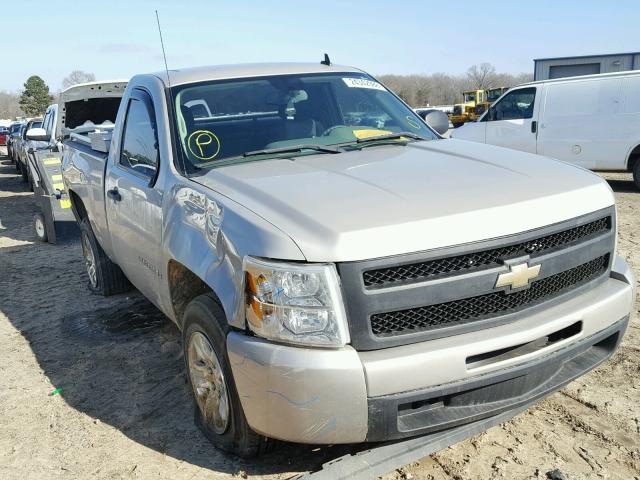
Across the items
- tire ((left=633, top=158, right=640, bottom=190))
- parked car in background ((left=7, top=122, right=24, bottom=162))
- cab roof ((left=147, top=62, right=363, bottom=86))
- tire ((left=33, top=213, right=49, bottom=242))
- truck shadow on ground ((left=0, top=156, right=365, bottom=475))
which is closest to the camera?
truck shadow on ground ((left=0, top=156, right=365, bottom=475))

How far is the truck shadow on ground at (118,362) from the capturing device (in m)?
3.07

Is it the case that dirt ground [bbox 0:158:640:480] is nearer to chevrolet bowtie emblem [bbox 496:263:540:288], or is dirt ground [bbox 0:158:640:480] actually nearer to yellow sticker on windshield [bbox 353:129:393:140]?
chevrolet bowtie emblem [bbox 496:263:540:288]

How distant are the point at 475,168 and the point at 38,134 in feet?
27.5

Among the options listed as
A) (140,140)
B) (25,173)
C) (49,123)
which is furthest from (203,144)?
(25,173)

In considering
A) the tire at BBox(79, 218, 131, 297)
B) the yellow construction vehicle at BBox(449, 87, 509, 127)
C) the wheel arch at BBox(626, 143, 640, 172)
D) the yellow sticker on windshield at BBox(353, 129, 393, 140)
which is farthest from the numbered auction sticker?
the yellow construction vehicle at BBox(449, 87, 509, 127)

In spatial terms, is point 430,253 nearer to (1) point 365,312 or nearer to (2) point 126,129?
(1) point 365,312

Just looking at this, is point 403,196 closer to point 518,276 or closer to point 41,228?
point 518,276

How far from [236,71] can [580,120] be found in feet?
28.5

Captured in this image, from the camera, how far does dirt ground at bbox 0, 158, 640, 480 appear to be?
9.53 feet

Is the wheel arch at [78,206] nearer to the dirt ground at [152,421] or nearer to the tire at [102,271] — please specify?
the tire at [102,271]

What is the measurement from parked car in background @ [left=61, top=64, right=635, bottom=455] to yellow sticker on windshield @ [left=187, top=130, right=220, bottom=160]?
0.01 metres

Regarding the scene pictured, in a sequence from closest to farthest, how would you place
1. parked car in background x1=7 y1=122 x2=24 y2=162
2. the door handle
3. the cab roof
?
the cab roof
the door handle
parked car in background x1=7 y1=122 x2=24 y2=162

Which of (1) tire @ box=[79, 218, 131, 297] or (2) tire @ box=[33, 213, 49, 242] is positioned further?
(2) tire @ box=[33, 213, 49, 242]

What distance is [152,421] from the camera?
3514 mm
